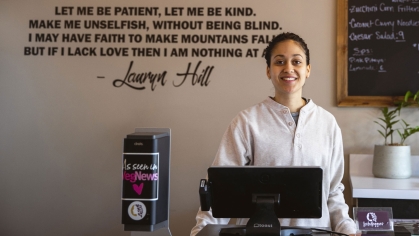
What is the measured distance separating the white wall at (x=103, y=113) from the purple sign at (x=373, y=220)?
169 centimetres

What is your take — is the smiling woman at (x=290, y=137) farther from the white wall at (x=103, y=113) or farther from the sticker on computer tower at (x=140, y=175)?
the white wall at (x=103, y=113)

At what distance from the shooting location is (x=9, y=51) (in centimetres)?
322

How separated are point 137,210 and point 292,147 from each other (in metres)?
0.82

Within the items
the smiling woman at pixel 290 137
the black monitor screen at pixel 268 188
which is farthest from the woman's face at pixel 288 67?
the black monitor screen at pixel 268 188

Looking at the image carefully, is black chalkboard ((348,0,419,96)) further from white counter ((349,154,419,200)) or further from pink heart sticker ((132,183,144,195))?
pink heart sticker ((132,183,144,195))

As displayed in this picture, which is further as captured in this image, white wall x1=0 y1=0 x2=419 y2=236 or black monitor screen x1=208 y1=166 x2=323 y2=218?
white wall x1=0 y1=0 x2=419 y2=236

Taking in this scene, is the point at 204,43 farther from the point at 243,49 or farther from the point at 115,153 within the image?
the point at 115,153

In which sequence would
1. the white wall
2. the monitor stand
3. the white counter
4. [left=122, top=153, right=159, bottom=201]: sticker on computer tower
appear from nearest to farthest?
1. the monitor stand
2. [left=122, top=153, right=159, bottom=201]: sticker on computer tower
3. the white counter
4. the white wall

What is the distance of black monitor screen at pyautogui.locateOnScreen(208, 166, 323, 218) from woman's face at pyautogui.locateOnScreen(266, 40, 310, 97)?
1.64 ft

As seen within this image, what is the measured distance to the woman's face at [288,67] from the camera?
172 centimetres

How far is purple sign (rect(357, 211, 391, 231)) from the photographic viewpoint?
130 centimetres
